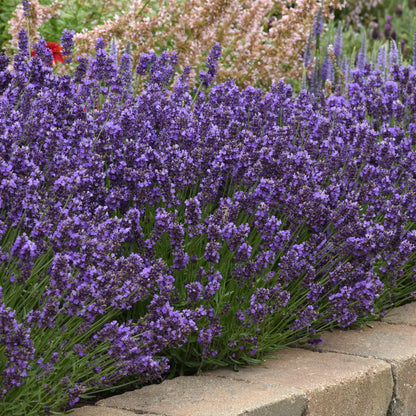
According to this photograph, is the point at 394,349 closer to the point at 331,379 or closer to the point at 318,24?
the point at 331,379

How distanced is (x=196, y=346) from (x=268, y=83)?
15.2 ft

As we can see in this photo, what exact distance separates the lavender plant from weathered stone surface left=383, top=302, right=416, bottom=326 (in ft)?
0.22

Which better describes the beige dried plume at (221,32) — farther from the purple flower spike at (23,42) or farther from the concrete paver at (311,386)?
the concrete paver at (311,386)

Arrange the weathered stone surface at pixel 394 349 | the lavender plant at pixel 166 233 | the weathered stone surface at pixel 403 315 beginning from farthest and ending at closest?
the weathered stone surface at pixel 403 315 → the weathered stone surface at pixel 394 349 → the lavender plant at pixel 166 233

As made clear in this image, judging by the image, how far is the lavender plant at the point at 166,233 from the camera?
2256 millimetres

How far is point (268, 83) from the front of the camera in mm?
6988

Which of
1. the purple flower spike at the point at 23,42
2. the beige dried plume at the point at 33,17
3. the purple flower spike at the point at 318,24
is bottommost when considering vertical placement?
the purple flower spike at the point at 23,42

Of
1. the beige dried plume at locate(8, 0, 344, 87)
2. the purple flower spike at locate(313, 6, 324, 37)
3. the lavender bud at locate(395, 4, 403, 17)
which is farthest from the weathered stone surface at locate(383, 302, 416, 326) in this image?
the lavender bud at locate(395, 4, 403, 17)

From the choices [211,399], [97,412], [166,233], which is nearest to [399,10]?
[166,233]

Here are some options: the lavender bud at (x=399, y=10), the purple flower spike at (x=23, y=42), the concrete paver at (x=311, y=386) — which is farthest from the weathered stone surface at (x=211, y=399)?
the lavender bud at (x=399, y=10)

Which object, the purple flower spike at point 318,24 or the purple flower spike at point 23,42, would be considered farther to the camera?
the purple flower spike at point 318,24

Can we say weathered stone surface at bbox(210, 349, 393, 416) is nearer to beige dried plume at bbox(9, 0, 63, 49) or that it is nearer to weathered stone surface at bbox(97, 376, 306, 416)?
weathered stone surface at bbox(97, 376, 306, 416)

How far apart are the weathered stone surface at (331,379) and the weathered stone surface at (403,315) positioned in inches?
25.3

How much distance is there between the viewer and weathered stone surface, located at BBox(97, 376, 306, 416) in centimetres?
232
